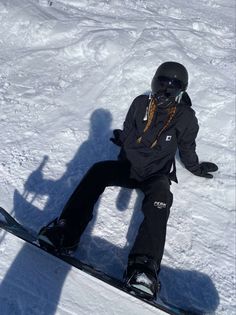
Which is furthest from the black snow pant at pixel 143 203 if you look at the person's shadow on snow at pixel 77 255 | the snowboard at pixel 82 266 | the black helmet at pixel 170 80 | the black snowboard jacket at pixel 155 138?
the black helmet at pixel 170 80

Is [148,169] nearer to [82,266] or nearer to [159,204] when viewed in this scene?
[159,204]

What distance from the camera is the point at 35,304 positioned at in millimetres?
3670

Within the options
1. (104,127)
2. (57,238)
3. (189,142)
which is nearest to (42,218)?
(57,238)

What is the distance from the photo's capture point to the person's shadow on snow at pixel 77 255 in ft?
12.5

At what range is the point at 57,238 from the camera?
380 centimetres

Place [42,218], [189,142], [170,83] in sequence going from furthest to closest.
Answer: [189,142]
[42,218]
[170,83]

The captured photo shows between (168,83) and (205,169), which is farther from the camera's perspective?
(205,169)

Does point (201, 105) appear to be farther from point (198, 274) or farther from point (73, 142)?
point (198, 274)

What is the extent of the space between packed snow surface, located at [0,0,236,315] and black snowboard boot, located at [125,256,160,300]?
40 cm

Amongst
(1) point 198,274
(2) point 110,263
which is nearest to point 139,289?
(2) point 110,263

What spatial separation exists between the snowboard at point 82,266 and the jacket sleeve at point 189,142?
172 centimetres

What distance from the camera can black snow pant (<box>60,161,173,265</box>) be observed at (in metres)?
3.86

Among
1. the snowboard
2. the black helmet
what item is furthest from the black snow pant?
the black helmet

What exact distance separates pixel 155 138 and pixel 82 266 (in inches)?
61.3
